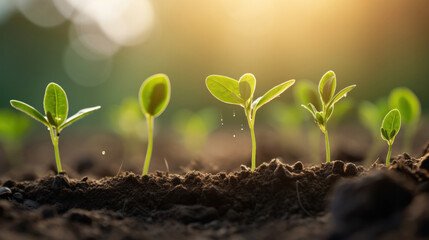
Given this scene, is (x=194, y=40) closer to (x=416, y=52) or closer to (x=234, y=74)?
(x=234, y=74)

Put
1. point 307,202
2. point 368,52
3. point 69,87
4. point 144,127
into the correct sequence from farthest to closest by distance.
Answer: point 69,87 → point 368,52 → point 144,127 → point 307,202

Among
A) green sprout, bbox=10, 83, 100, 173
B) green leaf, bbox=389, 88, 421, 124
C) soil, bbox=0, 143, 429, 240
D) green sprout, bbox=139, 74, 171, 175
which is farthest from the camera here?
green leaf, bbox=389, 88, 421, 124

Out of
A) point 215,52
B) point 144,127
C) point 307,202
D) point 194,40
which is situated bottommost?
point 307,202

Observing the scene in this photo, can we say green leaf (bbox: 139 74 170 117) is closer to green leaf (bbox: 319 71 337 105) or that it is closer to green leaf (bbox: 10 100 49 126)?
green leaf (bbox: 10 100 49 126)

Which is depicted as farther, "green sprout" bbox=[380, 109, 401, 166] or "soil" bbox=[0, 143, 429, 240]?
"green sprout" bbox=[380, 109, 401, 166]

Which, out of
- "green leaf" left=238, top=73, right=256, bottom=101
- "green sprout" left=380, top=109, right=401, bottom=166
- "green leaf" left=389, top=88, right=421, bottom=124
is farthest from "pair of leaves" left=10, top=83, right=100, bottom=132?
"green leaf" left=389, top=88, right=421, bottom=124

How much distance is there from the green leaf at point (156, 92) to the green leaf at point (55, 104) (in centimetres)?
44

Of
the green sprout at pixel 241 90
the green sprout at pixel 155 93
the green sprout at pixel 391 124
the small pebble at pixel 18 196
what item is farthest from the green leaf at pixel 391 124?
the small pebble at pixel 18 196

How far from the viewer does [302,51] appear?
32.3 ft

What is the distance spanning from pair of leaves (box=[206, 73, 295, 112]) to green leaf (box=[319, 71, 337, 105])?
0.18 m

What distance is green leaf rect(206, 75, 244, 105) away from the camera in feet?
5.26

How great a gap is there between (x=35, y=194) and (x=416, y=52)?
345 inches

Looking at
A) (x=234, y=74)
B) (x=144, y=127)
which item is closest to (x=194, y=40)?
(x=234, y=74)

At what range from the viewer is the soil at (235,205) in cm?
102
